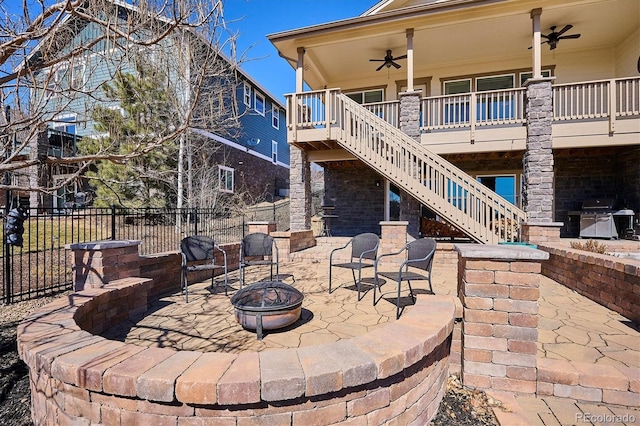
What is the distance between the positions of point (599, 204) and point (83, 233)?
43.8ft

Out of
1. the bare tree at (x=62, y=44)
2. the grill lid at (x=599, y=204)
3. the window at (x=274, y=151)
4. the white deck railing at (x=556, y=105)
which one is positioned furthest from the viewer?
the window at (x=274, y=151)

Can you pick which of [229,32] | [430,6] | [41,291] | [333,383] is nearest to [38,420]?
[333,383]

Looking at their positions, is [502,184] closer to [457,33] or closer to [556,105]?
[556,105]

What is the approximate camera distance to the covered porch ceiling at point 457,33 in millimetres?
6898

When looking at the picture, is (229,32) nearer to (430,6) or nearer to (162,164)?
(430,6)

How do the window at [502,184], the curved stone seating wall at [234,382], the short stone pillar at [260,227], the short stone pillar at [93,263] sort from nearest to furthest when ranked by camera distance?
the curved stone seating wall at [234,382] → the short stone pillar at [93,263] → the short stone pillar at [260,227] → the window at [502,184]

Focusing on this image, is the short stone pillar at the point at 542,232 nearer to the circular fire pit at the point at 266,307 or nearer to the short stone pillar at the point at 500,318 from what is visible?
the short stone pillar at the point at 500,318

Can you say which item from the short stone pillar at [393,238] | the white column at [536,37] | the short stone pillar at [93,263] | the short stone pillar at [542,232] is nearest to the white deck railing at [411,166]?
the short stone pillar at [542,232]

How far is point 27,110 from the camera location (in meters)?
2.88

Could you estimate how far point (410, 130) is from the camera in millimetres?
7891

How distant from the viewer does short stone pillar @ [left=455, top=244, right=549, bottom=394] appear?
6.43 ft

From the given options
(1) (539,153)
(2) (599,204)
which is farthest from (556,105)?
(2) (599,204)

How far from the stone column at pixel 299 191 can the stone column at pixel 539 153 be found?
5.36 metres

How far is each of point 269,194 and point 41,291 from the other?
13784mm
